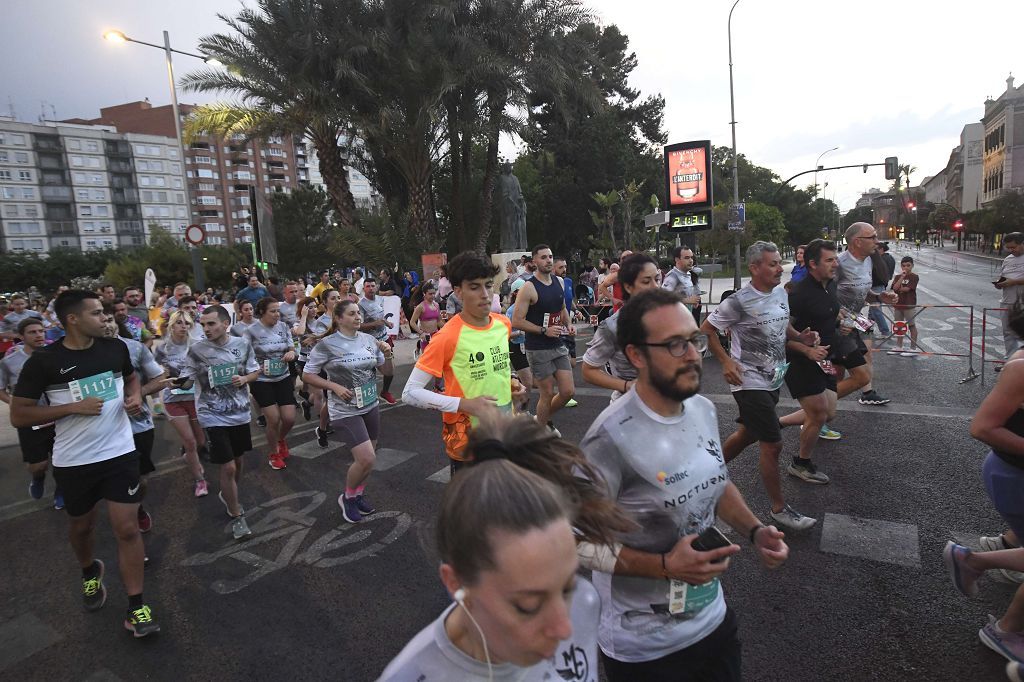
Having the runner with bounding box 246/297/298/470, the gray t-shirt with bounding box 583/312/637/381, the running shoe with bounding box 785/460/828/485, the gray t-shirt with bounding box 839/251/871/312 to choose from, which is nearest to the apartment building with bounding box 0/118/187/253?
the runner with bounding box 246/297/298/470

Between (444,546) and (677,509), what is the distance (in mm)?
917

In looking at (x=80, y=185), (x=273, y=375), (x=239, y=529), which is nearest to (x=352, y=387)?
(x=239, y=529)

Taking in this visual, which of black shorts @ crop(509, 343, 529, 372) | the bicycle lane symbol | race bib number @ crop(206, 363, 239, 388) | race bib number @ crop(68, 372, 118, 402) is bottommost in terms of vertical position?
the bicycle lane symbol

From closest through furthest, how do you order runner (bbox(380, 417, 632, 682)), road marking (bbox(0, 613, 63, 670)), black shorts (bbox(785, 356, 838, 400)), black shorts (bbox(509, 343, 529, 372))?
runner (bbox(380, 417, 632, 682)), road marking (bbox(0, 613, 63, 670)), black shorts (bbox(785, 356, 838, 400)), black shorts (bbox(509, 343, 529, 372))

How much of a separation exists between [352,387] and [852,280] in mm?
5194

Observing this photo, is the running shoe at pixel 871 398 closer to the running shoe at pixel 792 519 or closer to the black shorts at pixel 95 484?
the running shoe at pixel 792 519

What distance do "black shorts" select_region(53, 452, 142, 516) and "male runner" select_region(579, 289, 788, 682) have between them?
3.20m

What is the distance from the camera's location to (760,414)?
4.10 meters

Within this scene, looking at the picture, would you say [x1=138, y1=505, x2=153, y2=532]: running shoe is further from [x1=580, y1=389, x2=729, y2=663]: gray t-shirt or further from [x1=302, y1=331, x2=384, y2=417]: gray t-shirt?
[x1=580, y1=389, x2=729, y2=663]: gray t-shirt

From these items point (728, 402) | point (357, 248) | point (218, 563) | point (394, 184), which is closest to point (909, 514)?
point (728, 402)

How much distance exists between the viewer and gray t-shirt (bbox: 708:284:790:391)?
167 inches

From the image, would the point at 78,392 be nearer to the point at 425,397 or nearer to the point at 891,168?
the point at 425,397

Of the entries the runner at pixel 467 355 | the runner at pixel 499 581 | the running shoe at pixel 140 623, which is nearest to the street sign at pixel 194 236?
the running shoe at pixel 140 623

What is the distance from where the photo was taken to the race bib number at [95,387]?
3.61 meters
